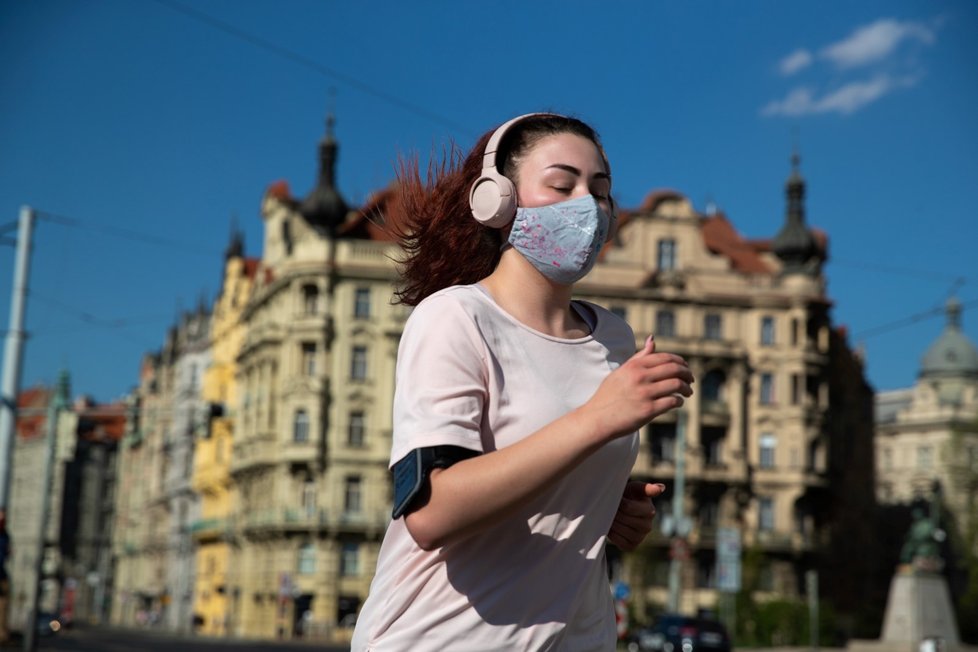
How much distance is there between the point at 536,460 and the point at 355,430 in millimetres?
62500

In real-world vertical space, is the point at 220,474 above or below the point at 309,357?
below

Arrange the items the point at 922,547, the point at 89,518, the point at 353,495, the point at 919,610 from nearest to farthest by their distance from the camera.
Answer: the point at 919,610, the point at 922,547, the point at 353,495, the point at 89,518

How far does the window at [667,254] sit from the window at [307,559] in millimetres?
19148

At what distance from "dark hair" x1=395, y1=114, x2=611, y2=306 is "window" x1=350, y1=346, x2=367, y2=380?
2434 inches

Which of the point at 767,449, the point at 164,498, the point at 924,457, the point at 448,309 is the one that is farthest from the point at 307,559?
the point at 448,309

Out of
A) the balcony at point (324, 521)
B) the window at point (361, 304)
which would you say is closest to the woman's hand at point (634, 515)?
the balcony at point (324, 521)

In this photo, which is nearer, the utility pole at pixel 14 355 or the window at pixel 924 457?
the utility pole at pixel 14 355

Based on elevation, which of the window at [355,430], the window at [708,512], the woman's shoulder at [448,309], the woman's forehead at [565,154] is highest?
the window at [355,430]

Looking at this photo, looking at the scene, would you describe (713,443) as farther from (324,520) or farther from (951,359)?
(951,359)

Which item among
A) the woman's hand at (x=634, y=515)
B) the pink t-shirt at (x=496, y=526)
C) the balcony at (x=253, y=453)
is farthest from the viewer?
the balcony at (x=253, y=453)

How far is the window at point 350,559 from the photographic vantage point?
63125 mm

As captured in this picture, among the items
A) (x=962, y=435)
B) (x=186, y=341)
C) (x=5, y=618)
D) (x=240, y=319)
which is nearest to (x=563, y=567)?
(x=5, y=618)

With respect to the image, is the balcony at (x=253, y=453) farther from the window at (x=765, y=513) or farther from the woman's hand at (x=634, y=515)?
the woman's hand at (x=634, y=515)

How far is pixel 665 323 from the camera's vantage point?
65438 millimetres
